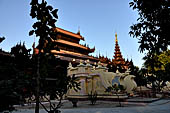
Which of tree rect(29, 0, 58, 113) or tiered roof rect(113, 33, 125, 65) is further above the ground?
tiered roof rect(113, 33, 125, 65)

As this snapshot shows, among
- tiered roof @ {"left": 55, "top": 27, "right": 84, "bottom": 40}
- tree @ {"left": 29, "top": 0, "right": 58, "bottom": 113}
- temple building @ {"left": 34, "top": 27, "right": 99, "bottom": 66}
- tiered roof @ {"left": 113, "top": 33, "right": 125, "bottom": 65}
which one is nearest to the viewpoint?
tree @ {"left": 29, "top": 0, "right": 58, "bottom": 113}

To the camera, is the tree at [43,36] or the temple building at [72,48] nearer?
the tree at [43,36]

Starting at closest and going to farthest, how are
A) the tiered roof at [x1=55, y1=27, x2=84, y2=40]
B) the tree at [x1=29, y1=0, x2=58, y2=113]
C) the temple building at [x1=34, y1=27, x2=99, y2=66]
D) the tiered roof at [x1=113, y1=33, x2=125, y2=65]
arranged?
the tree at [x1=29, y1=0, x2=58, y2=113] < the temple building at [x1=34, y1=27, x2=99, y2=66] < the tiered roof at [x1=55, y1=27, x2=84, y2=40] < the tiered roof at [x1=113, y1=33, x2=125, y2=65]

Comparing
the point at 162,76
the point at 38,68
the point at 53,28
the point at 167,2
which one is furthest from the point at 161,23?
the point at 162,76

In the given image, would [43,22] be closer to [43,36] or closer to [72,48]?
[43,36]

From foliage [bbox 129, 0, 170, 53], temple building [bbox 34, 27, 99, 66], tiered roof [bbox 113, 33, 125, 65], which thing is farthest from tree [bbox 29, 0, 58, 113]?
tiered roof [bbox 113, 33, 125, 65]

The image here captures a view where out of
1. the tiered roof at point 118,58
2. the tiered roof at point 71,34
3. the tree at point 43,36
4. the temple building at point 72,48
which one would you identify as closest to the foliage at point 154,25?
the tree at point 43,36

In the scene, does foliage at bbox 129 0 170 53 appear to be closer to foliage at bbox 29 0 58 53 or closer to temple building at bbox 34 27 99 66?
foliage at bbox 29 0 58 53

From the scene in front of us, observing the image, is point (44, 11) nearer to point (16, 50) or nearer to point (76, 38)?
point (16, 50)

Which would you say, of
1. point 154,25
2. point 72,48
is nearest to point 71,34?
point 72,48

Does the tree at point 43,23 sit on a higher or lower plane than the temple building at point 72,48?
lower

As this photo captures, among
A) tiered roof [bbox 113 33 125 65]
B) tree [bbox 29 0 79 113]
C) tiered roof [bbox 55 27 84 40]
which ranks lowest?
tree [bbox 29 0 79 113]

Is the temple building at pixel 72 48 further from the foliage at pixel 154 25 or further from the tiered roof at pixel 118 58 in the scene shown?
the foliage at pixel 154 25

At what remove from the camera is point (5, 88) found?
5.45 feet
